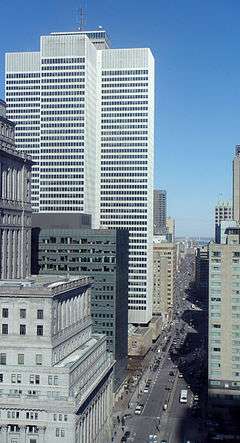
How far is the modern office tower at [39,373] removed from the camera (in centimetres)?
11119

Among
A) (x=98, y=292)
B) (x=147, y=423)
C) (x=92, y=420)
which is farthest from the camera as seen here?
(x=98, y=292)

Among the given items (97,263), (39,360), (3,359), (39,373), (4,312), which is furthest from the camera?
(97,263)

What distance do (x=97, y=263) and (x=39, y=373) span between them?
72019mm

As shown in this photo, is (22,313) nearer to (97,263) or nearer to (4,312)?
(4,312)

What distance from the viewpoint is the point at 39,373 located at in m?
114

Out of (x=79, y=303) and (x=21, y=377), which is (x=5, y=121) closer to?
(x=79, y=303)

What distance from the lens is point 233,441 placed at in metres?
146

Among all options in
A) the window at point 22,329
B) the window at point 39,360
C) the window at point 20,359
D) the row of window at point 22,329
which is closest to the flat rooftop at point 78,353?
the window at point 39,360

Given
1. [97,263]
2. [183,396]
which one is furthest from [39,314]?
[183,396]

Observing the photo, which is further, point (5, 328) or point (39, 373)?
point (5, 328)

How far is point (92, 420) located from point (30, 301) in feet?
97.9

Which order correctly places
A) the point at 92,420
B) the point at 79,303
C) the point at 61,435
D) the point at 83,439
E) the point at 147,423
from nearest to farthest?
the point at 61,435
the point at 83,439
the point at 92,420
the point at 79,303
the point at 147,423

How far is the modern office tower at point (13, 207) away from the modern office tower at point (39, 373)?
1967 centimetres

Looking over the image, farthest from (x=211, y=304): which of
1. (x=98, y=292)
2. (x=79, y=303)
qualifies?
(x=79, y=303)
